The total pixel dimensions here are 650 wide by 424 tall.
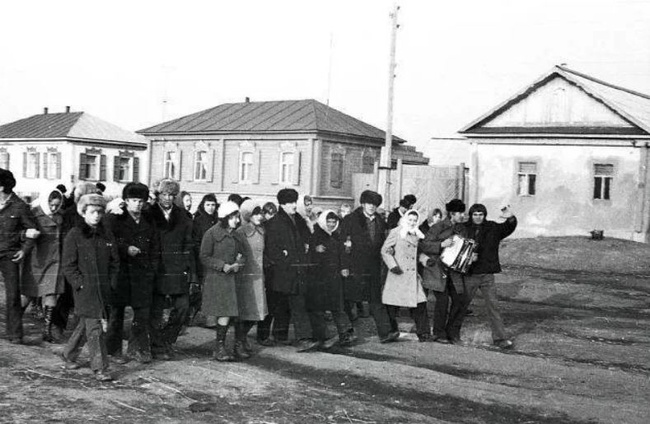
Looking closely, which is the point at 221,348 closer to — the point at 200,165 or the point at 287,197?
the point at 287,197

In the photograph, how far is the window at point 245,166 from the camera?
4088 centimetres

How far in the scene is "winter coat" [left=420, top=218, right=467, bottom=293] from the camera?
10570 millimetres

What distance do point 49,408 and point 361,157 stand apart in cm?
3501

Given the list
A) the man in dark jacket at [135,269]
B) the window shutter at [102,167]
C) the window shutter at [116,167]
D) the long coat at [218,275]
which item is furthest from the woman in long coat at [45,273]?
the window shutter at [116,167]

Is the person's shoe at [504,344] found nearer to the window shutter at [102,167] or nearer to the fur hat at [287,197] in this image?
the fur hat at [287,197]

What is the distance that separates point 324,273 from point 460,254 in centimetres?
185

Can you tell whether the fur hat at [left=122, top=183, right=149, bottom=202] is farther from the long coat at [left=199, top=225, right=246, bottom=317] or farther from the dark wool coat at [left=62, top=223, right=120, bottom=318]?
the long coat at [left=199, top=225, right=246, bottom=317]

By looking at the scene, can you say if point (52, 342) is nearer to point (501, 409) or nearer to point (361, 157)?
point (501, 409)

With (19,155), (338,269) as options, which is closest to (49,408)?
(338,269)

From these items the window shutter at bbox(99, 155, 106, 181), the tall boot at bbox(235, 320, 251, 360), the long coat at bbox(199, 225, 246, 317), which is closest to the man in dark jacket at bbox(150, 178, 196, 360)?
the long coat at bbox(199, 225, 246, 317)

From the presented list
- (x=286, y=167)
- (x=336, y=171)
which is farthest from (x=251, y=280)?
(x=286, y=167)

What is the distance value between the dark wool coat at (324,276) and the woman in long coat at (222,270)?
1260mm

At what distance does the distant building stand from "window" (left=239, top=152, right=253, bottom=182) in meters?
14.7

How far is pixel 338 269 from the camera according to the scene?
403 inches
